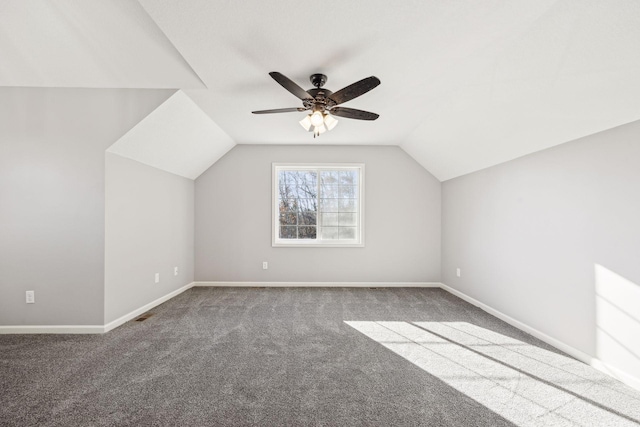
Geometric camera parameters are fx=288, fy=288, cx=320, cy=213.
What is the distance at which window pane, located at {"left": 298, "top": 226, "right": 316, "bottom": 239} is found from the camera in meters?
5.17

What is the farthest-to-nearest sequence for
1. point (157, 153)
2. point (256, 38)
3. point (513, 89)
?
1. point (157, 153)
2. point (513, 89)
3. point (256, 38)

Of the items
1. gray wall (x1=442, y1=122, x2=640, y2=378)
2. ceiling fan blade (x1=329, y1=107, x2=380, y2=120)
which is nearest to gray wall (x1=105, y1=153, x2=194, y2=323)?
ceiling fan blade (x1=329, y1=107, x2=380, y2=120)

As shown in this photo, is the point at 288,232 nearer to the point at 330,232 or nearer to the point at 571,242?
the point at 330,232

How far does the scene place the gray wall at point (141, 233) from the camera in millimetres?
3123

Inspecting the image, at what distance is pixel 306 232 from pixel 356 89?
3.26m

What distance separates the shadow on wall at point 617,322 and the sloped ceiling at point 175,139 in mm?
4198

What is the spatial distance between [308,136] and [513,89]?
273 centimetres

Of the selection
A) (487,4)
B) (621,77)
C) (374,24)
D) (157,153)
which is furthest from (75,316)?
(621,77)

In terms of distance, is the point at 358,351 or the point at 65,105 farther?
the point at 65,105

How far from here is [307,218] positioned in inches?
204

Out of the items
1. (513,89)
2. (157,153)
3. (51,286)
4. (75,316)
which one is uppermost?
(513,89)

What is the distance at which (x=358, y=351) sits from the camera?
8.57 feet

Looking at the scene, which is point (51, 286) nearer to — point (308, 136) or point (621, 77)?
point (308, 136)

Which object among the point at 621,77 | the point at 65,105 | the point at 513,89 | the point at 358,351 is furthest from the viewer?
the point at 65,105
